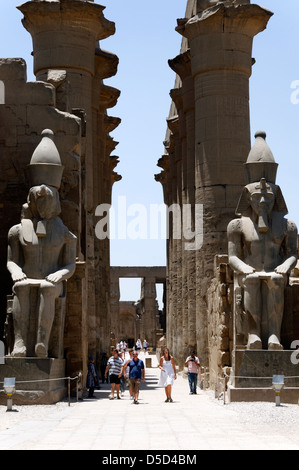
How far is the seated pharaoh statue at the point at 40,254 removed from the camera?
43.3 ft

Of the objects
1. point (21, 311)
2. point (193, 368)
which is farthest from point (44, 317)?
point (193, 368)

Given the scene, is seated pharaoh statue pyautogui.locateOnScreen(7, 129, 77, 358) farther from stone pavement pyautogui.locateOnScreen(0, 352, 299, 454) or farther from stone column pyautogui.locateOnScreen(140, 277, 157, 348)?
stone column pyautogui.locateOnScreen(140, 277, 157, 348)

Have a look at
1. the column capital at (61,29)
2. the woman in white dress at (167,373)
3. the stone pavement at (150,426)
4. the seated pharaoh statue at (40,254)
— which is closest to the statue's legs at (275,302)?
the stone pavement at (150,426)

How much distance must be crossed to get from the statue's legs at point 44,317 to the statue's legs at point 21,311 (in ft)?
0.68

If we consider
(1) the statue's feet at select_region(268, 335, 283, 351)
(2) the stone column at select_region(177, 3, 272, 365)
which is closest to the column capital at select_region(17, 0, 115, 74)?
(2) the stone column at select_region(177, 3, 272, 365)

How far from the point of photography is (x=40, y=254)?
44.5ft

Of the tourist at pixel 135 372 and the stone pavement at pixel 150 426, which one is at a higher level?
the tourist at pixel 135 372

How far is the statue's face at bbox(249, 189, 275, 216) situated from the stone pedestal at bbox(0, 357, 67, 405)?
12.9 feet

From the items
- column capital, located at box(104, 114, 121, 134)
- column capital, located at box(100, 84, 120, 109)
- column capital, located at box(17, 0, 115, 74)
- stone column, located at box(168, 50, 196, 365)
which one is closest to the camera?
column capital, located at box(17, 0, 115, 74)

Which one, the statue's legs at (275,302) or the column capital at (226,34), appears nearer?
the statue's legs at (275,302)

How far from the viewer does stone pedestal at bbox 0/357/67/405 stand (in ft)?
41.9

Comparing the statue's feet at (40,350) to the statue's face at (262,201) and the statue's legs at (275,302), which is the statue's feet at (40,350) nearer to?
the statue's legs at (275,302)

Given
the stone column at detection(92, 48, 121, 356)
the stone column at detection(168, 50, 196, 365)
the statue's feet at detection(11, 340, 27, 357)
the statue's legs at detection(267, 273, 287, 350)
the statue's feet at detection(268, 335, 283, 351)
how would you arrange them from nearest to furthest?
1. the statue's feet at detection(11, 340, 27, 357)
2. the statue's feet at detection(268, 335, 283, 351)
3. the statue's legs at detection(267, 273, 287, 350)
4. the stone column at detection(168, 50, 196, 365)
5. the stone column at detection(92, 48, 121, 356)

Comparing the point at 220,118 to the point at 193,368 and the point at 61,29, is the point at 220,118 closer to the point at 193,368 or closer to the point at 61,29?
the point at 61,29
